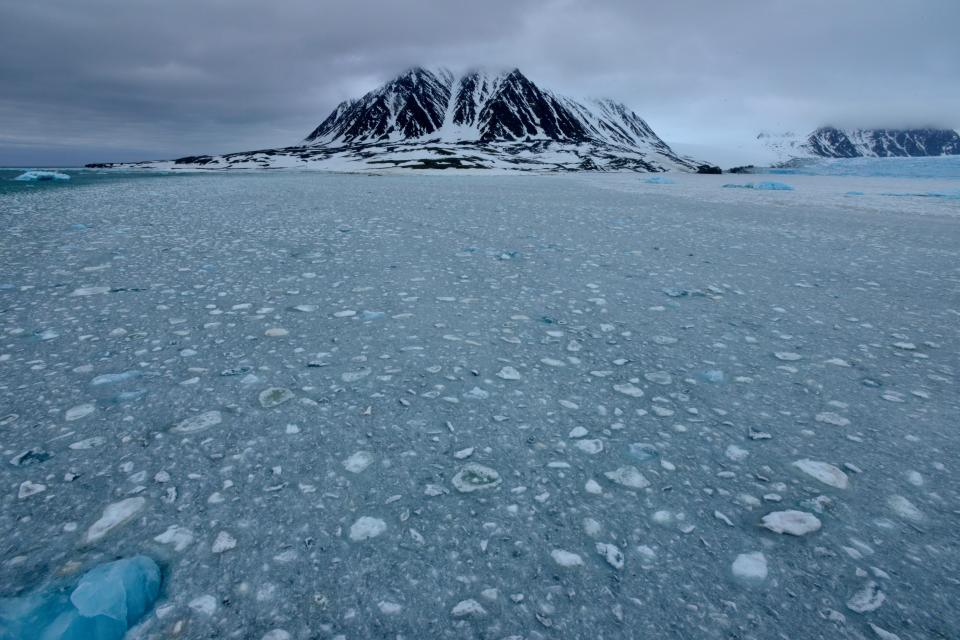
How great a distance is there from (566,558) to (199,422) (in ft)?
9.44

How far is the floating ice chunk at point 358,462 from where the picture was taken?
309 cm

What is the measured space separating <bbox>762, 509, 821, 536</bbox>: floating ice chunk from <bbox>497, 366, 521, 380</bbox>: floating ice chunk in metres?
2.27

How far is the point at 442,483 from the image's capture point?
9.81 feet

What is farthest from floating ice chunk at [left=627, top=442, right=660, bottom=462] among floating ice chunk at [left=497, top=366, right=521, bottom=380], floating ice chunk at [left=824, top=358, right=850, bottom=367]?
floating ice chunk at [left=824, top=358, right=850, bottom=367]

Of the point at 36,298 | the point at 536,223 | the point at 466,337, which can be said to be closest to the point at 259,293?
the point at 36,298

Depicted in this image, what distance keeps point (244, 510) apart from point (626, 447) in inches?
101

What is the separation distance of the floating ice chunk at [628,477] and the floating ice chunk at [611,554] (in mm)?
550

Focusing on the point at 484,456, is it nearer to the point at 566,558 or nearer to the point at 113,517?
the point at 566,558

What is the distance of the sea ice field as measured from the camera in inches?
86.7

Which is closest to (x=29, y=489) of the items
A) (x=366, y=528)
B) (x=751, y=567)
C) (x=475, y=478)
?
(x=366, y=528)

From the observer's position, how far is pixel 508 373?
4.50m

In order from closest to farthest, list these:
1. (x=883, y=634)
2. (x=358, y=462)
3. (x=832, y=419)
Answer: (x=883, y=634) < (x=358, y=462) < (x=832, y=419)

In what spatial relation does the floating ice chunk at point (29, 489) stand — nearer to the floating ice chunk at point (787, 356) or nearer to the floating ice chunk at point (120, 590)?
the floating ice chunk at point (120, 590)

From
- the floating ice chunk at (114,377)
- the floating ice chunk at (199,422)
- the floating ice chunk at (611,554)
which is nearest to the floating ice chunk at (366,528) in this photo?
the floating ice chunk at (611,554)
